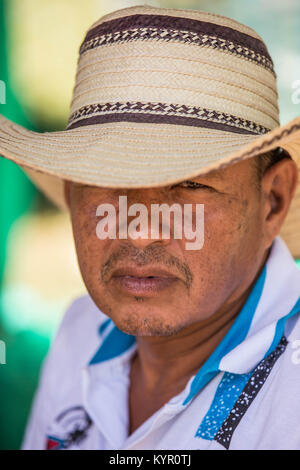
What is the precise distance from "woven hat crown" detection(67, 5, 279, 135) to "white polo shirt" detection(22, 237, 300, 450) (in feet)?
1.59

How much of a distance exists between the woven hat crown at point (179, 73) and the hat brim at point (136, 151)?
0.16ft

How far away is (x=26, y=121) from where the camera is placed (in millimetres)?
3414

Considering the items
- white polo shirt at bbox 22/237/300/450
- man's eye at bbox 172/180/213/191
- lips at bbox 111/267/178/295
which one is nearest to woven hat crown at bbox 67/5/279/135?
man's eye at bbox 172/180/213/191

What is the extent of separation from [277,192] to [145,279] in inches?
19.5

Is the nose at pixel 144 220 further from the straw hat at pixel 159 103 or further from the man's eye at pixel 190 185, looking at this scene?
the straw hat at pixel 159 103

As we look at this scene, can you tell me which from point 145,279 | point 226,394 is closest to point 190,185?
point 145,279

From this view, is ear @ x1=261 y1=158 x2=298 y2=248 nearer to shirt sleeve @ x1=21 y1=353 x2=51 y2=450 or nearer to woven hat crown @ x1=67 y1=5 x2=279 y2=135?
woven hat crown @ x1=67 y1=5 x2=279 y2=135

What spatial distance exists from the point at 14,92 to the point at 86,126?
7.27ft

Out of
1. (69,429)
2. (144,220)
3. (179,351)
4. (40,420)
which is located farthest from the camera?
(40,420)

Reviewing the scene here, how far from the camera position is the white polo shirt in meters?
1.26

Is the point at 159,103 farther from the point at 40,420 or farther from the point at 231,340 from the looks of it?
the point at 40,420

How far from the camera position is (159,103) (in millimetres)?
1272

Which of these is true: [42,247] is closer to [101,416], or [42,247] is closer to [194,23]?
[101,416]

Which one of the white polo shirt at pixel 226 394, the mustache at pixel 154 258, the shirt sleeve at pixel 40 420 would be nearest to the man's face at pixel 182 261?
the mustache at pixel 154 258
